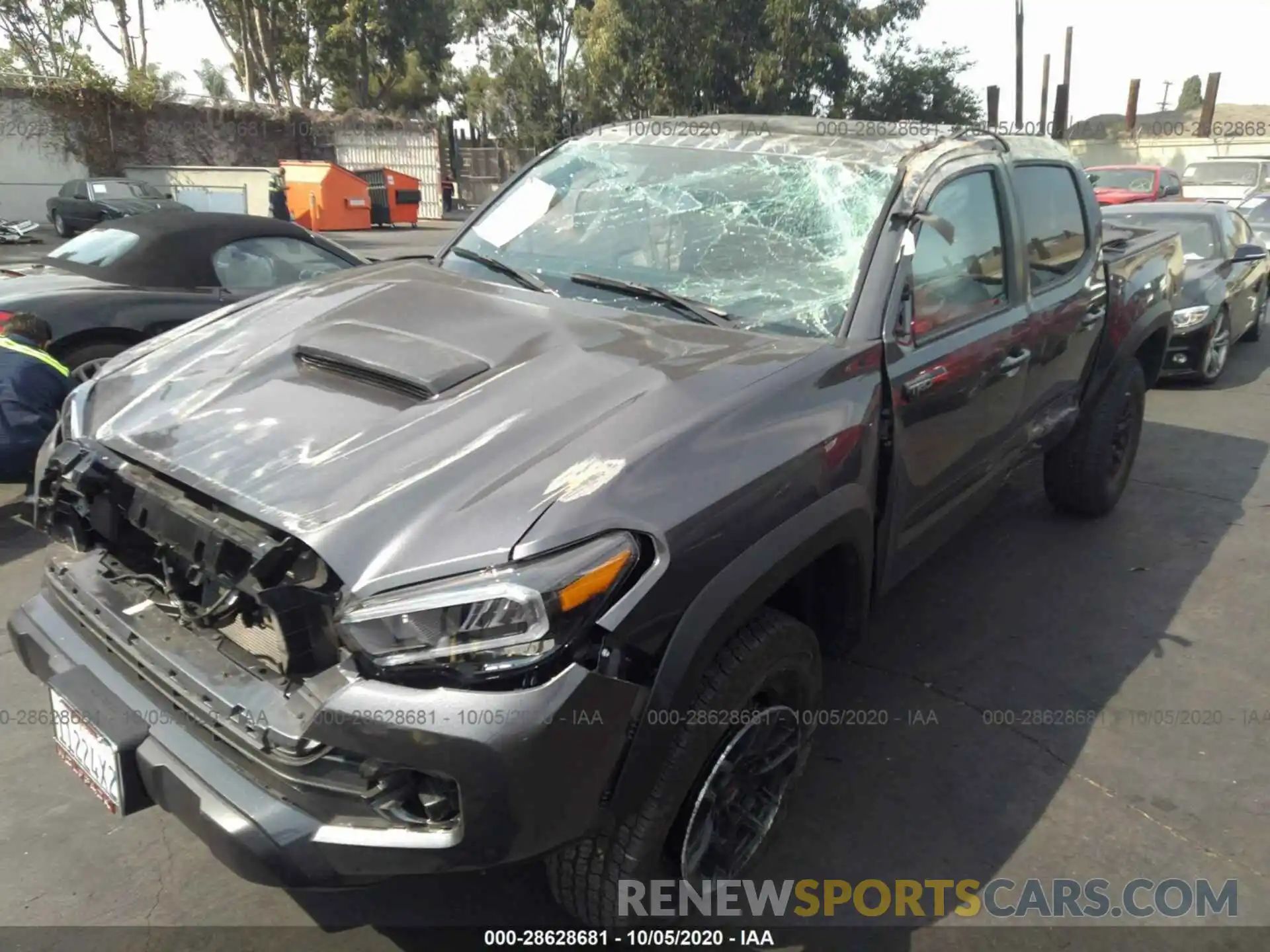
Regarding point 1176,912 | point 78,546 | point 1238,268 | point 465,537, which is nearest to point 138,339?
point 78,546

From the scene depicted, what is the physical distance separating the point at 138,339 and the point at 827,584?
455cm

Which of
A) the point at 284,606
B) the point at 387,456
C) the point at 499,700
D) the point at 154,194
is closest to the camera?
the point at 499,700

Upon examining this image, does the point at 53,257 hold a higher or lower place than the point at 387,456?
higher

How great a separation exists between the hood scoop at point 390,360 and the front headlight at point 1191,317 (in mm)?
7071

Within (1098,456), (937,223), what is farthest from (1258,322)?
(937,223)

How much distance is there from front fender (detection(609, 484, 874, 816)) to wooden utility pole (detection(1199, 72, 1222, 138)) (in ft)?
139

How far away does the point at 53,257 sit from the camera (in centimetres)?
627

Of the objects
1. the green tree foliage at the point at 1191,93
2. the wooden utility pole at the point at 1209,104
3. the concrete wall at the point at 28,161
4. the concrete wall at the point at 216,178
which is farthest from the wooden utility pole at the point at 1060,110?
the green tree foliage at the point at 1191,93

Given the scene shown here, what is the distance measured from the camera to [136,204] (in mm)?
21328

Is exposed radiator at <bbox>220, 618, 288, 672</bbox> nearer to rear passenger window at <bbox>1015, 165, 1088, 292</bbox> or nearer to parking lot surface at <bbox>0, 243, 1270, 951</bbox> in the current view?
parking lot surface at <bbox>0, 243, 1270, 951</bbox>

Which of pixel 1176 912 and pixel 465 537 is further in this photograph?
→ pixel 1176 912

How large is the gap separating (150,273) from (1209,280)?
25.7 ft

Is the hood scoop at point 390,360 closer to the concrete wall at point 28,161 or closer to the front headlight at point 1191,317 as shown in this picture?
the front headlight at point 1191,317

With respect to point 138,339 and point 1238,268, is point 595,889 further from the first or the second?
point 1238,268
